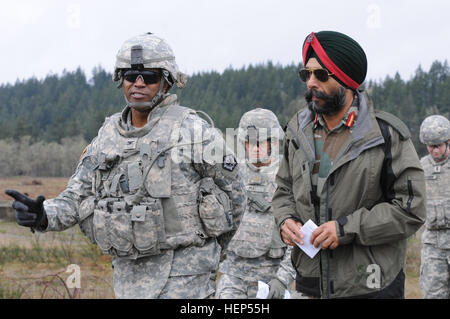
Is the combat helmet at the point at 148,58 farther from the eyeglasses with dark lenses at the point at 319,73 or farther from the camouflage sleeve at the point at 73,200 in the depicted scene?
the eyeglasses with dark lenses at the point at 319,73

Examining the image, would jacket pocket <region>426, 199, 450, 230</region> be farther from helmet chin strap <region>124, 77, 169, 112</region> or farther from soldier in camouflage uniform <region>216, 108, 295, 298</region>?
helmet chin strap <region>124, 77, 169, 112</region>

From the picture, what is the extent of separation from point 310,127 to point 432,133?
17.3ft

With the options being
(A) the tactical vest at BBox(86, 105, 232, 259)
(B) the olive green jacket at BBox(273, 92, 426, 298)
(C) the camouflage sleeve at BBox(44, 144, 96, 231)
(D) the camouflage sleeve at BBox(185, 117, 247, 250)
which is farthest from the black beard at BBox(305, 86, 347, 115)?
(C) the camouflage sleeve at BBox(44, 144, 96, 231)

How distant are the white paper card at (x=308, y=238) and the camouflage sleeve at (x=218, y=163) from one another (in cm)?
108

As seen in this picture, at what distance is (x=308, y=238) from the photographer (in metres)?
3.60

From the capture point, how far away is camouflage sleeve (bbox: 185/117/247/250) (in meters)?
4.44

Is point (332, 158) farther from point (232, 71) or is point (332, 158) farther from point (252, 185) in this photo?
point (232, 71)

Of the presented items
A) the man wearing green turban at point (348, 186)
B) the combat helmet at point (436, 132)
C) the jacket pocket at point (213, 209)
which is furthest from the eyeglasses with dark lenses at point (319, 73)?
the combat helmet at point (436, 132)

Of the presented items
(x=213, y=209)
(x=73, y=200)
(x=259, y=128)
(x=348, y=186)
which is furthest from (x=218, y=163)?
(x=259, y=128)

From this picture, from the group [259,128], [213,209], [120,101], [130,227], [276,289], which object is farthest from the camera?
[120,101]

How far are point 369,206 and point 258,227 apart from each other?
2598mm

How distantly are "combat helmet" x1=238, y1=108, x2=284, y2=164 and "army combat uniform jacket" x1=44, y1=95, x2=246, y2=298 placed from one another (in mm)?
2041

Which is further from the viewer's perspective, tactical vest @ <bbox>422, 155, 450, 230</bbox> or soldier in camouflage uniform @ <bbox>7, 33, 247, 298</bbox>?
tactical vest @ <bbox>422, 155, 450, 230</bbox>

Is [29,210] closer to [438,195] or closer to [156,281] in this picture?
[156,281]
